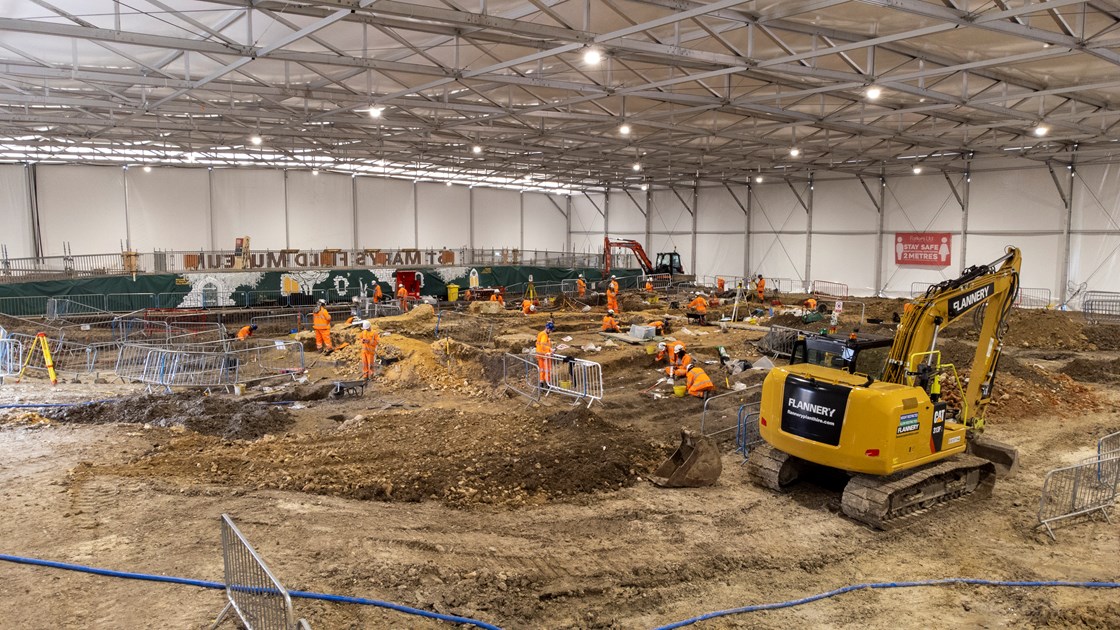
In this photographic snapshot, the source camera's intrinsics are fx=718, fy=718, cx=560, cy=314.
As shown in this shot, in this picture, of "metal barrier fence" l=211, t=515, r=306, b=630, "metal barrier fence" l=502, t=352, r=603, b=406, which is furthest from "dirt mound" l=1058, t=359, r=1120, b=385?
"metal barrier fence" l=211, t=515, r=306, b=630

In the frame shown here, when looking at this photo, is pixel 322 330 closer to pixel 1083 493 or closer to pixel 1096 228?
pixel 1083 493

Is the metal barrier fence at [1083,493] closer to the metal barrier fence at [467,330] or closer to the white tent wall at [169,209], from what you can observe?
the metal barrier fence at [467,330]

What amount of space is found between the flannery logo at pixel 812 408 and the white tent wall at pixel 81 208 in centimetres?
4114

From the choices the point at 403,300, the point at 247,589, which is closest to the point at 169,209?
the point at 403,300

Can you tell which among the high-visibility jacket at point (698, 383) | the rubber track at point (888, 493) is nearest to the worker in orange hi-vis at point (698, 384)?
the high-visibility jacket at point (698, 383)

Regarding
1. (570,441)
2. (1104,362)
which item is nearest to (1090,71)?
(1104,362)

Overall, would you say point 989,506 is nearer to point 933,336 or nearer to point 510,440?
point 933,336

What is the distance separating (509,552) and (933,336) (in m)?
7.17

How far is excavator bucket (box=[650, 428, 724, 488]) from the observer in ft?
38.0

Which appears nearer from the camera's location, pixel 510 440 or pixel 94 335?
pixel 510 440

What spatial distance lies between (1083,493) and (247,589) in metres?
11.9

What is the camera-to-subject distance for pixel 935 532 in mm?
9984

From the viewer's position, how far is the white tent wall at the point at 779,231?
→ 45.5 m

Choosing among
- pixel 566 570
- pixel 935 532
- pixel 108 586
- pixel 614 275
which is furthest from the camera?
pixel 614 275
